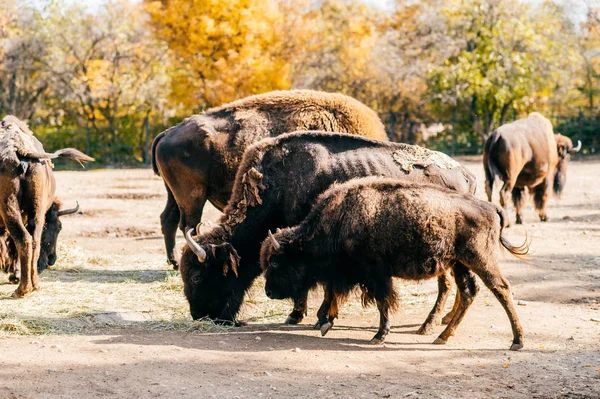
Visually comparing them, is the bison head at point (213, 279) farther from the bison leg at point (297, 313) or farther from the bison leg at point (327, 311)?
the bison leg at point (327, 311)

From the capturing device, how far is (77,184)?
21.3m

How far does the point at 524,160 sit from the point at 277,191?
7.70 metres

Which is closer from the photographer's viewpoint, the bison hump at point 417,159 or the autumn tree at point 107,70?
the bison hump at point 417,159

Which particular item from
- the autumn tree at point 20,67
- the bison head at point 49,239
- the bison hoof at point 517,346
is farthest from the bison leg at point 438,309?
the autumn tree at point 20,67

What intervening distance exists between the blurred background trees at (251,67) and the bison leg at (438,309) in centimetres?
1978

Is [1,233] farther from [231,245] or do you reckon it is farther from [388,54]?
[388,54]

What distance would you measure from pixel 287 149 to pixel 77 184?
14595 mm

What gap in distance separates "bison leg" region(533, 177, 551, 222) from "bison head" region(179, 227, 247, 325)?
884cm

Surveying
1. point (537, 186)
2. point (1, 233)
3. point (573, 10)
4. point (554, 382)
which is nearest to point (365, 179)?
point (554, 382)

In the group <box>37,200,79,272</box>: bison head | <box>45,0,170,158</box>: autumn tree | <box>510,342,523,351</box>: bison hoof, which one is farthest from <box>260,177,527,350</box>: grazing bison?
<box>45,0,170,158</box>: autumn tree

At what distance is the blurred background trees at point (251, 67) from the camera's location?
27078mm

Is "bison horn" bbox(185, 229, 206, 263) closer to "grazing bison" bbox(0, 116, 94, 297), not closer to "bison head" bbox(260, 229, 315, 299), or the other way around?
"bison head" bbox(260, 229, 315, 299)

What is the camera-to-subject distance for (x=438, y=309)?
7.40 m

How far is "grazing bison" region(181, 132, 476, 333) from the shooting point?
7504 mm
